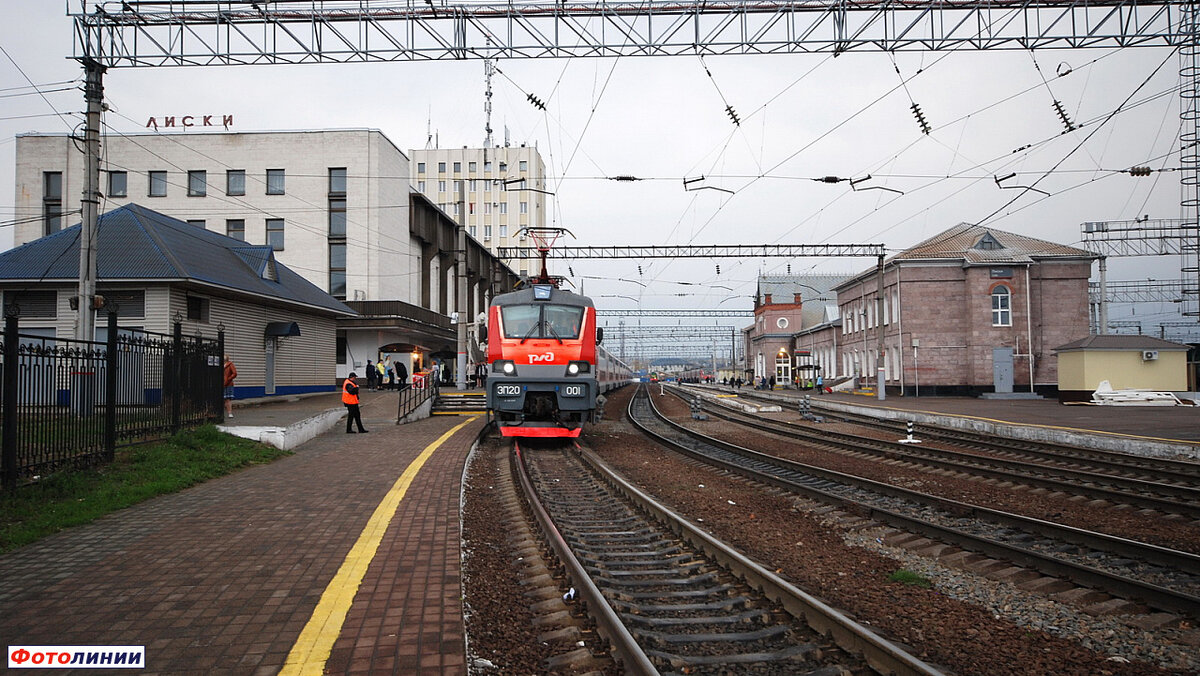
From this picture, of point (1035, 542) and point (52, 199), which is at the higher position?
point (52, 199)

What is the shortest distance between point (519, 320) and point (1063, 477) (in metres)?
9.98

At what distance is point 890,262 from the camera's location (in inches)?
1588

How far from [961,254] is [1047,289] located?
4.75 meters

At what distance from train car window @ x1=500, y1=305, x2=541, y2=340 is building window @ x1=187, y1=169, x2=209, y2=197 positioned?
32.6m

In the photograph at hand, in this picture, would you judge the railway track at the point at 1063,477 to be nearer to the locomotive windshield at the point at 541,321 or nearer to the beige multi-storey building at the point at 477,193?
the locomotive windshield at the point at 541,321

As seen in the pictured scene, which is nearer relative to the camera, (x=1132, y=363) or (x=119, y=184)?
(x=1132, y=363)

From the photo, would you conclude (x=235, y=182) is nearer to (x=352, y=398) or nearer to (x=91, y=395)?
(x=352, y=398)

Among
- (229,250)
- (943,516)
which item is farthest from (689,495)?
(229,250)

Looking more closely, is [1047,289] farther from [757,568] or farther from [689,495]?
[757,568]

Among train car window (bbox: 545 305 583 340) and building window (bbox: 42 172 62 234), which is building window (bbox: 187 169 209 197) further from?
train car window (bbox: 545 305 583 340)

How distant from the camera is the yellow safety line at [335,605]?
13.0ft

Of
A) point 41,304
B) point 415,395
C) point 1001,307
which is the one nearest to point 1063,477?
point 415,395

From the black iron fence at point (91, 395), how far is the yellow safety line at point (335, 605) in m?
4.04

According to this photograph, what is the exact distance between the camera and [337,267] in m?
40.8
